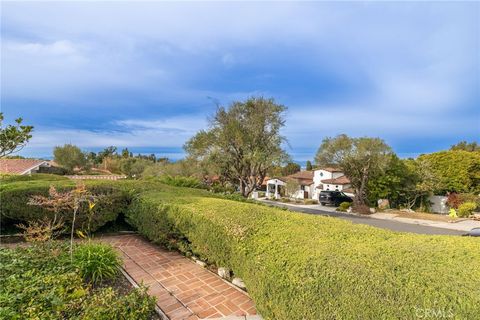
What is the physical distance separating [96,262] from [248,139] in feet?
35.7

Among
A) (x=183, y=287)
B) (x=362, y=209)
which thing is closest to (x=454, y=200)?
(x=362, y=209)

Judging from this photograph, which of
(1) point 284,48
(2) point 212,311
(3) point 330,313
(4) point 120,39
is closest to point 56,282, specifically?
(2) point 212,311

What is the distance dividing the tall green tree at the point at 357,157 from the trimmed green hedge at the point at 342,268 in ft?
54.3

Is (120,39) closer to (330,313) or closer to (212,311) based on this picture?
(212,311)

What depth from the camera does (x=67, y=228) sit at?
17.9 ft

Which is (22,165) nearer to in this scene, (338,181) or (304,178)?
(338,181)

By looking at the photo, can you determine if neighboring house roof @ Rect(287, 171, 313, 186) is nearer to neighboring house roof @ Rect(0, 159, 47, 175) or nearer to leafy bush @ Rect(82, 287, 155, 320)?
neighboring house roof @ Rect(0, 159, 47, 175)

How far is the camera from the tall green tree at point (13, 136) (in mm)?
4273

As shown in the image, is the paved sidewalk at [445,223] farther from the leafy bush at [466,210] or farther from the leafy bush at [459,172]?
the leafy bush at [459,172]

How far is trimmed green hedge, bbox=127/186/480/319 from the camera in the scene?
170 cm

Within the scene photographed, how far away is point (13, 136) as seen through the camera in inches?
170

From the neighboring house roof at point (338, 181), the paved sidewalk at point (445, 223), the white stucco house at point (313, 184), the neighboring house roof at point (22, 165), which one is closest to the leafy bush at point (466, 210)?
the paved sidewalk at point (445, 223)

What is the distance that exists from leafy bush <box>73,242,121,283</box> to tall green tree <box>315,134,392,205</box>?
711 inches

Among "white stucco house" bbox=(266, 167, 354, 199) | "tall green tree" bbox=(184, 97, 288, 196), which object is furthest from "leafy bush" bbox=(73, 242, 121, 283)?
"white stucco house" bbox=(266, 167, 354, 199)
